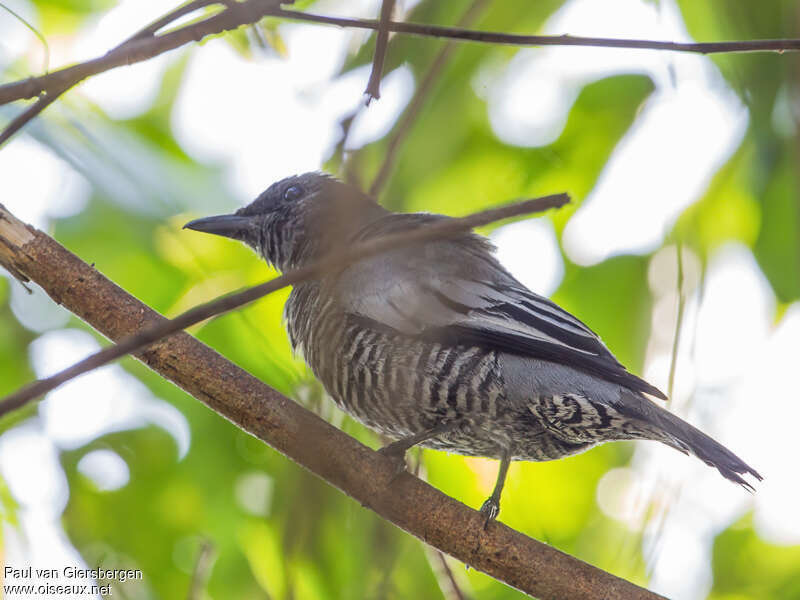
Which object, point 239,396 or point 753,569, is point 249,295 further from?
point 753,569

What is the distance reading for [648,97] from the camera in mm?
3773

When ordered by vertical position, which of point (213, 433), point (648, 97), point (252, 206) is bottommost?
point (213, 433)

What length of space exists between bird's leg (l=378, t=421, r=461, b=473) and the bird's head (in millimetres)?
1248

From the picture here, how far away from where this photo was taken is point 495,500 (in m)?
3.02

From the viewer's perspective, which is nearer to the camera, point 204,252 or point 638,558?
point 638,558

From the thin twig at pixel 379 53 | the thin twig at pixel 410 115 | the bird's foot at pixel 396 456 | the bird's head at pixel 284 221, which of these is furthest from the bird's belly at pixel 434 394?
the thin twig at pixel 379 53

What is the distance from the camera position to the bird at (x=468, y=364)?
3025mm

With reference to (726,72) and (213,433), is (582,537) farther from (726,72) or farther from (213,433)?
(726,72)

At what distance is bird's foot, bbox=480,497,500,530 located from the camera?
110 inches

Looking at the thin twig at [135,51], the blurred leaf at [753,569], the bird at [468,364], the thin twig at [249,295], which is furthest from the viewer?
the blurred leaf at [753,569]

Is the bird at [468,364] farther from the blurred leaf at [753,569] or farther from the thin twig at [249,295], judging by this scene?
the blurred leaf at [753,569]

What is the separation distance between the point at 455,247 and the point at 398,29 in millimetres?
1544

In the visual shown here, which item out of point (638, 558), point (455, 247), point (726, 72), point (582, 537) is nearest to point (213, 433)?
point (455, 247)

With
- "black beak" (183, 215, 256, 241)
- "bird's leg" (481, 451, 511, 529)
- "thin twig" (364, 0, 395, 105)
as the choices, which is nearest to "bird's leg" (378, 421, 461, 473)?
"bird's leg" (481, 451, 511, 529)
